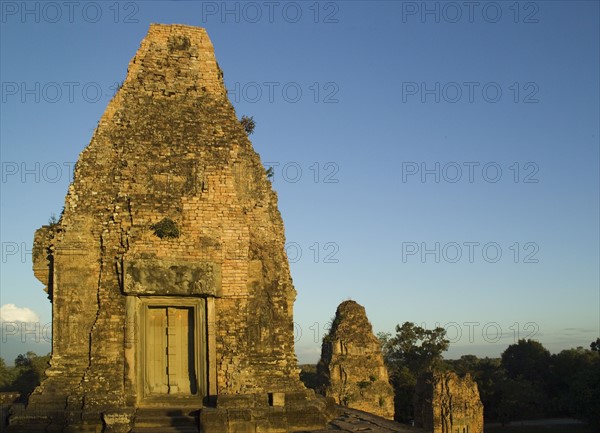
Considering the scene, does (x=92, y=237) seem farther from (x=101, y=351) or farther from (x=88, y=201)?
(x=101, y=351)

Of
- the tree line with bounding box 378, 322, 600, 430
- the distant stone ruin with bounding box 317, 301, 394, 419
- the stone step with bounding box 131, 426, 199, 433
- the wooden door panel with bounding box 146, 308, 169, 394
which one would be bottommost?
the tree line with bounding box 378, 322, 600, 430

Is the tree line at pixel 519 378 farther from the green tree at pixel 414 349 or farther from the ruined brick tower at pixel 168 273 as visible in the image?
the ruined brick tower at pixel 168 273

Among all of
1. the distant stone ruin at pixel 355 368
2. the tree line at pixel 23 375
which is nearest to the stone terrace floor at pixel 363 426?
the distant stone ruin at pixel 355 368

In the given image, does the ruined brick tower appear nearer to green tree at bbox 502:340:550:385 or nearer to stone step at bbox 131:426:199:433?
stone step at bbox 131:426:199:433

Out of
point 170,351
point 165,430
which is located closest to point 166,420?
point 165,430

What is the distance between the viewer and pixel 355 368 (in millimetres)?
29703

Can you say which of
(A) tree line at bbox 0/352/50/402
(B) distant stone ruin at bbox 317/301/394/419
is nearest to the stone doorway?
(B) distant stone ruin at bbox 317/301/394/419

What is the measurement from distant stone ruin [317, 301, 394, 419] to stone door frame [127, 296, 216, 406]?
18.9 meters

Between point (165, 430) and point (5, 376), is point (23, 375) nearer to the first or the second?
point (5, 376)

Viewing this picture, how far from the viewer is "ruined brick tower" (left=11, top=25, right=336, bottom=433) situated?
10.4 meters

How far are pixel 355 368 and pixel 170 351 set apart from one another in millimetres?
19792

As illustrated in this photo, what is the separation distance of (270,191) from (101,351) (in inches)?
158

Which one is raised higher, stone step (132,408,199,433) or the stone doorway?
the stone doorway

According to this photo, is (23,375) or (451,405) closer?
(451,405)
